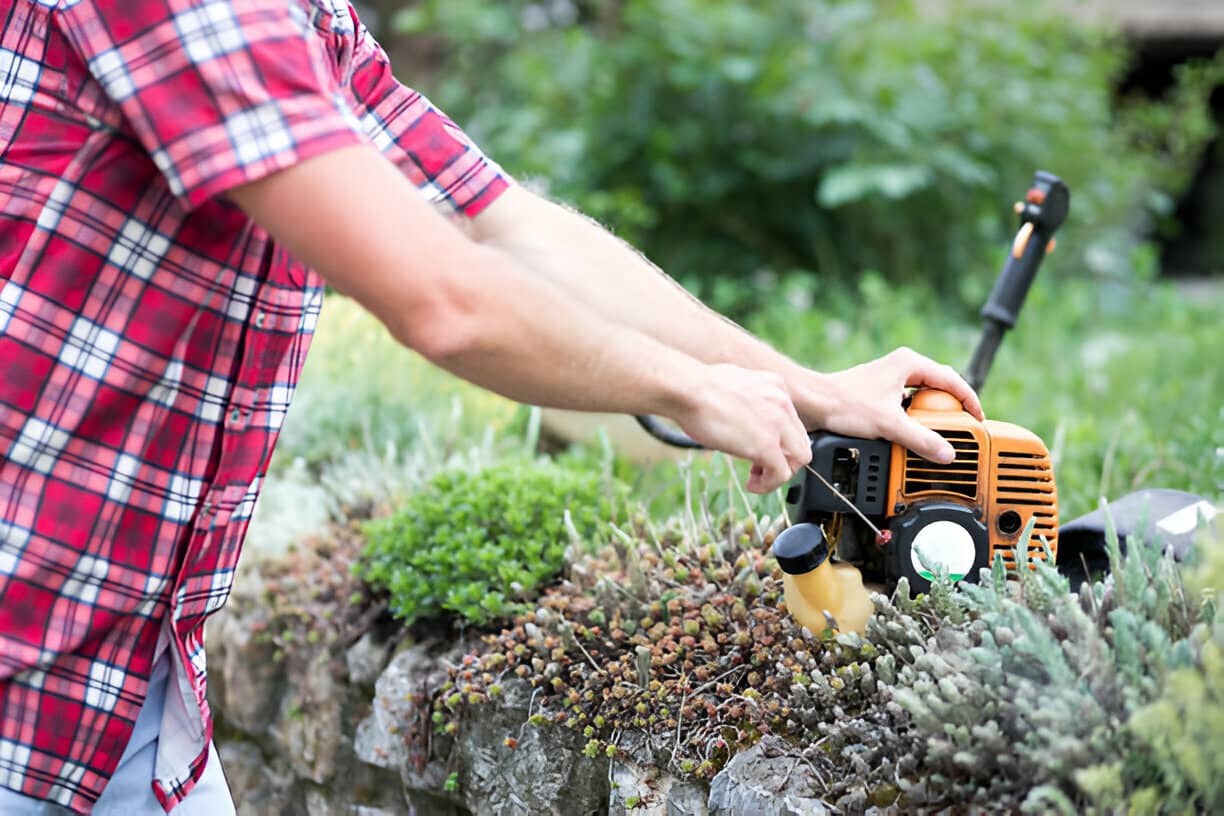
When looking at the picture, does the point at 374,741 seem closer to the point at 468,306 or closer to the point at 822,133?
the point at 468,306

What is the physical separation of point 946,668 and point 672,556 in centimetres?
73

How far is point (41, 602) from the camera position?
4.11 ft

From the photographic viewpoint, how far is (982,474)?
1718 millimetres

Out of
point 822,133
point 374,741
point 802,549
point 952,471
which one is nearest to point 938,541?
point 952,471

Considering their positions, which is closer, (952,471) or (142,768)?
(142,768)

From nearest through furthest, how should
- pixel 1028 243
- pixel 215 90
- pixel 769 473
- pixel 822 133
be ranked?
pixel 215 90, pixel 769 473, pixel 1028 243, pixel 822 133

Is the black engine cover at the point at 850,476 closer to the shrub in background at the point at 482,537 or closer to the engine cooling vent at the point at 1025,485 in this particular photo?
the engine cooling vent at the point at 1025,485

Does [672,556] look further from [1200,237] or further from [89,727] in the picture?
[1200,237]

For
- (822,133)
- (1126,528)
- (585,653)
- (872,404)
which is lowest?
(585,653)

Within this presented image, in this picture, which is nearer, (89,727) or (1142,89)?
(89,727)

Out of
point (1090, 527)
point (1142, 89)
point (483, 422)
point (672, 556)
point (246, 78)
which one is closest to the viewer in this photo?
point (246, 78)

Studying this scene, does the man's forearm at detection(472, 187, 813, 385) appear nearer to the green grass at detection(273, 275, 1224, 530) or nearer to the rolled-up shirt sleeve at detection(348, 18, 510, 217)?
the rolled-up shirt sleeve at detection(348, 18, 510, 217)

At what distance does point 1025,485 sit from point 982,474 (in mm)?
70

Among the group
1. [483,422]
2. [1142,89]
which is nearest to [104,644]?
[483,422]
